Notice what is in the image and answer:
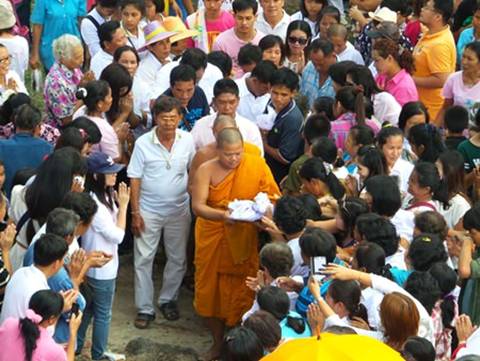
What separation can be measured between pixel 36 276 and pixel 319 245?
5.65ft

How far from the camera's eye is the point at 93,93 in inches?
353

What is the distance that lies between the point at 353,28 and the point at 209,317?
650 centimetres

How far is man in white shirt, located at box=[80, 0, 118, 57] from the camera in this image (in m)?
11.9

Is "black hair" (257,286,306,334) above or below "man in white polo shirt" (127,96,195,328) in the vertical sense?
above

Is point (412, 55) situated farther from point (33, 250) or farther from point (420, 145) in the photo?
point (33, 250)

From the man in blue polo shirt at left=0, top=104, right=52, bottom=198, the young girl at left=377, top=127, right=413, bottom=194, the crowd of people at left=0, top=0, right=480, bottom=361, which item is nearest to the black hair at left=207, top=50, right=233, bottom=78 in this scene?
the crowd of people at left=0, top=0, right=480, bottom=361

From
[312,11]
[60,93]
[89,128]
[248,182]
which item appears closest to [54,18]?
[312,11]

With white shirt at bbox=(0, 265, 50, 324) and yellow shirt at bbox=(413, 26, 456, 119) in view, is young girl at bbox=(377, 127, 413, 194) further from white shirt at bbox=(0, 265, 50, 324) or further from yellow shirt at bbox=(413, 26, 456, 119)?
white shirt at bbox=(0, 265, 50, 324)

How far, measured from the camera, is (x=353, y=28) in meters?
14.2

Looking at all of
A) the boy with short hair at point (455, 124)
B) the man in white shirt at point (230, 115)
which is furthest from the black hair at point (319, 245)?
the boy with short hair at point (455, 124)

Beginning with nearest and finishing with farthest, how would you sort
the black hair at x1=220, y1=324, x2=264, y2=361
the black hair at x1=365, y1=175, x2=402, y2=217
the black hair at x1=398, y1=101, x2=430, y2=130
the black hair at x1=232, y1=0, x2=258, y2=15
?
the black hair at x1=220, y1=324, x2=264, y2=361 → the black hair at x1=365, y1=175, x2=402, y2=217 → the black hair at x1=398, y1=101, x2=430, y2=130 → the black hair at x1=232, y1=0, x2=258, y2=15

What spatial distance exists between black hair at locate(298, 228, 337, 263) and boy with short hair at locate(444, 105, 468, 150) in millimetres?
2513

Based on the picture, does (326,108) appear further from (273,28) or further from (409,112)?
(273,28)

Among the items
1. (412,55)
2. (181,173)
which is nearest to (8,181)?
(181,173)
